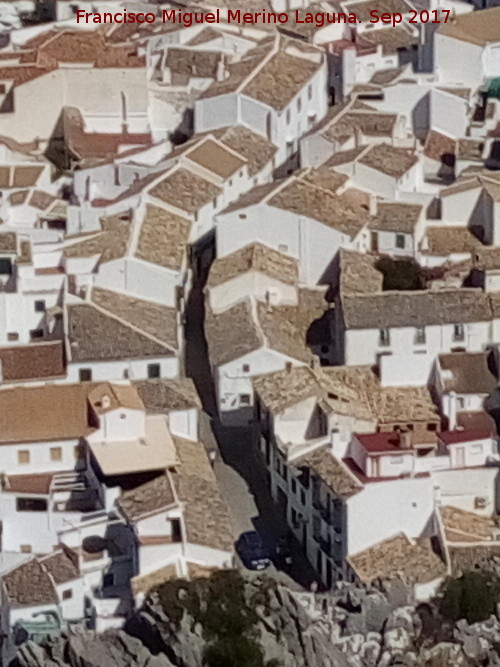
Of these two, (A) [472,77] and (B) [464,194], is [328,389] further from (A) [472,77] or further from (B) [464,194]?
(A) [472,77]

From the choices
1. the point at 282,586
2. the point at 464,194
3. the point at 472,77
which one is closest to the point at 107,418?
the point at 282,586

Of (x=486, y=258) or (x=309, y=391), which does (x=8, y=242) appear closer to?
(x=309, y=391)

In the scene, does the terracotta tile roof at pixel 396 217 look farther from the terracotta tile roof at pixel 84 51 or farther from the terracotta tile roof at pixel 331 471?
the terracotta tile roof at pixel 84 51

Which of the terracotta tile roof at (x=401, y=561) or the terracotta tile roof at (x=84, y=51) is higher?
the terracotta tile roof at (x=84, y=51)

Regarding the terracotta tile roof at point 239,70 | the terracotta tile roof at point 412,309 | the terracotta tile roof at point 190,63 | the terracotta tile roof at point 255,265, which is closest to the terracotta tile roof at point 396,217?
the terracotta tile roof at point 255,265

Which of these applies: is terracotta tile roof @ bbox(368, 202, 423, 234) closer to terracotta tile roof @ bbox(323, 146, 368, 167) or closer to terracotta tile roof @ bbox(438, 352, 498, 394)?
terracotta tile roof @ bbox(323, 146, 368, 167)
